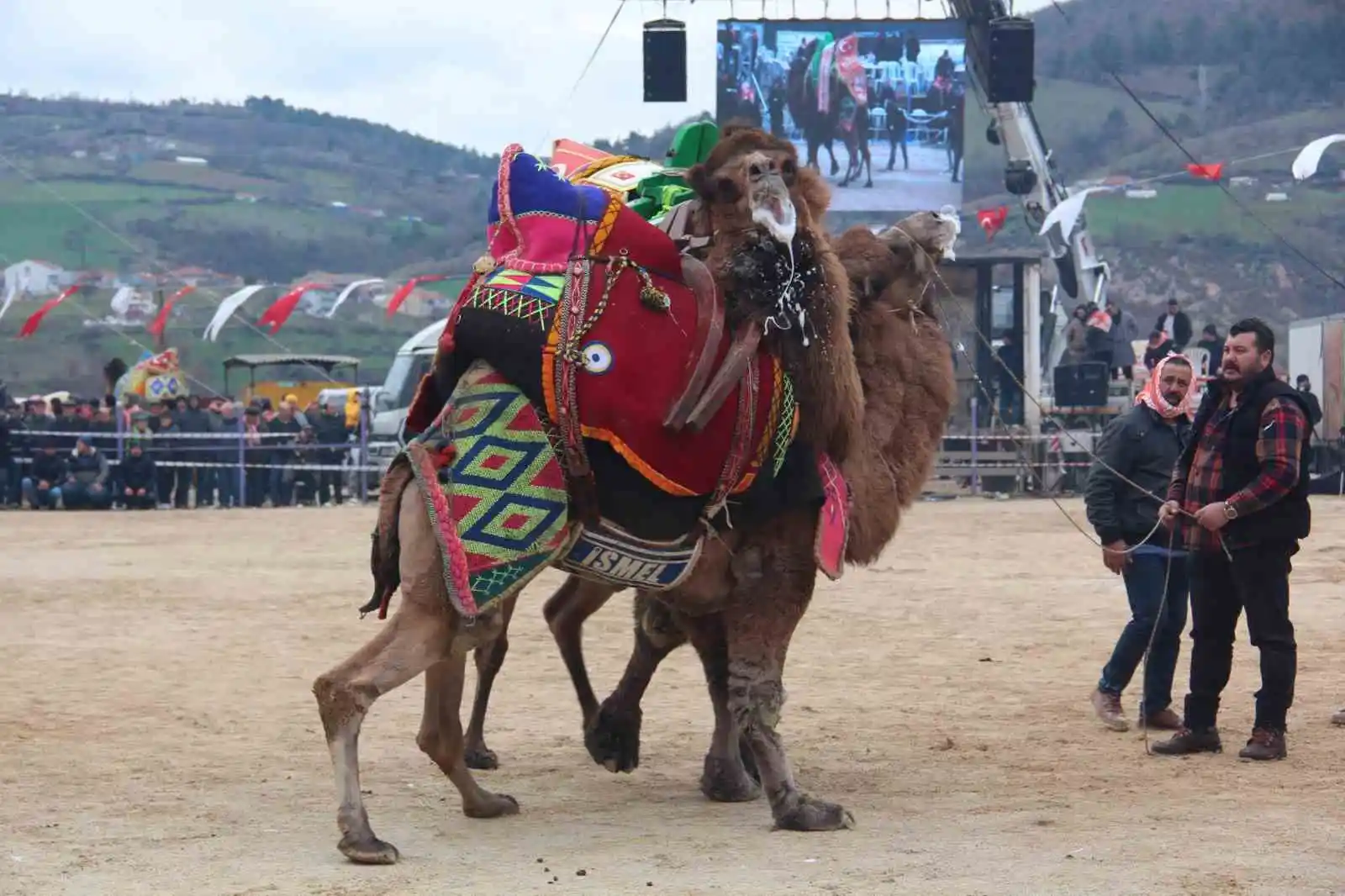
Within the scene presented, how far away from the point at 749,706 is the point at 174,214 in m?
83.9

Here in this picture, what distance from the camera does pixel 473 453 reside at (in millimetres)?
7016

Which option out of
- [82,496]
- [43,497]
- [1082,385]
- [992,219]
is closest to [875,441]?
[82,496]

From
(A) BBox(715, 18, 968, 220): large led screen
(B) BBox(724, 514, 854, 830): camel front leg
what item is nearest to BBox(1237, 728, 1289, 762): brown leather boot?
(B) BBox(724, 514, 854, 830): camel front leg

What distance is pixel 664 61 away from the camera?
36625mm

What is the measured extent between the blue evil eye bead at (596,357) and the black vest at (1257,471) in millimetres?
3169

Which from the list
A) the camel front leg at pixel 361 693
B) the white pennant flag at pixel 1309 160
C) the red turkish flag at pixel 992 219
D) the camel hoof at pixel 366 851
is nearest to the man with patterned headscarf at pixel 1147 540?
the camel front leg at pixel 361 693

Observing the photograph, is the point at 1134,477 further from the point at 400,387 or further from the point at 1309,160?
the point at 400,387

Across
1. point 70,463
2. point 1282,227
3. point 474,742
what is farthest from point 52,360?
point 474,742

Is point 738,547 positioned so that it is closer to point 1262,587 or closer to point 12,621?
point 1262,587

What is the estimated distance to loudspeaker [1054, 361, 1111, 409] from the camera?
91.9 ft

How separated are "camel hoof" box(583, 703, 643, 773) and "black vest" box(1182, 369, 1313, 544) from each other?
2.76 m

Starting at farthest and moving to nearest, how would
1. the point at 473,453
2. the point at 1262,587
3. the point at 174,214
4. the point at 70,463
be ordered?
the point at 174,214 < the point at 70,463 < the point at 1262,587 < the point at 473,453

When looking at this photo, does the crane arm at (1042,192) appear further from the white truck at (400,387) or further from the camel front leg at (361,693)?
the camel front leg at (361,693)

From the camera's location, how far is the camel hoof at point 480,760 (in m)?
8.66
